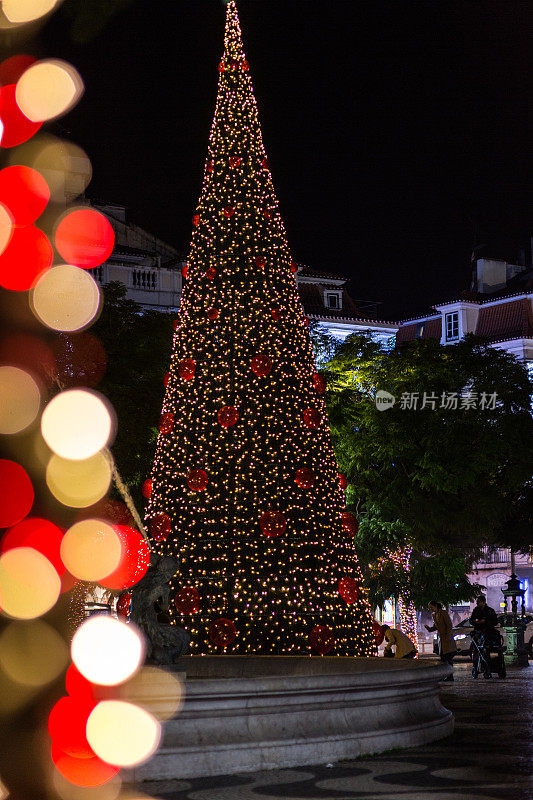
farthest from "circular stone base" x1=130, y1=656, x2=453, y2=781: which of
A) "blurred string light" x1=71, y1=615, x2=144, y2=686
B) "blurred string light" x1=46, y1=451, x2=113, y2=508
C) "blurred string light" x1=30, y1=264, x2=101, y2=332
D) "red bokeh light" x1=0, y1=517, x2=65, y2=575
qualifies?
"blurred string light" x1=30, y1=264, x2=101, y2=332

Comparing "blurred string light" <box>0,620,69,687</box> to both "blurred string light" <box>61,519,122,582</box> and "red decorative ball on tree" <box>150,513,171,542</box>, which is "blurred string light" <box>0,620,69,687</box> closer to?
"blurred string light" <box>61,519,122,582</box>

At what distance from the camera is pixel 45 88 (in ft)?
58.7

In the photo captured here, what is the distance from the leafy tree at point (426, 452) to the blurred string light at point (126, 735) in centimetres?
1828

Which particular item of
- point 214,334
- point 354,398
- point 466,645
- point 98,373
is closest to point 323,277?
point 466,645

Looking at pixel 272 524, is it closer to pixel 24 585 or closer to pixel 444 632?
pixel 24 585

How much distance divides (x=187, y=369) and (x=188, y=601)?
3.30 m

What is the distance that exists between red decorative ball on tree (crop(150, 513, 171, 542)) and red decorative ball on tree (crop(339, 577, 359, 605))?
2541mm

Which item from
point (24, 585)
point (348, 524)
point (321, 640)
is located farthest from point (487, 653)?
point (24, 585)

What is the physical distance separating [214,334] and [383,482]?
1242cm

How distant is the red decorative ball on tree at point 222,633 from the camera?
1549cm

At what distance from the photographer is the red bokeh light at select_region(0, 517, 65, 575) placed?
9.59m

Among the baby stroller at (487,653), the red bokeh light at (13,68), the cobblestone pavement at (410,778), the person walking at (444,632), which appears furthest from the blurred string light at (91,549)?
the baby stroller at (487,653)

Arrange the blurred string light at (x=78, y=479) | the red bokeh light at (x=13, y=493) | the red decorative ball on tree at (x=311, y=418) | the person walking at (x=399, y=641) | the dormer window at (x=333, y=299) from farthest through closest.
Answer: the dormer window at (x=333, y=299) < the person walking at (x=399, y=641) < the red decorative ball on tree at (x=311, y=418) < the blurred string light at (x=78, y=479) < the red bokeh light at (x=13, y=493)

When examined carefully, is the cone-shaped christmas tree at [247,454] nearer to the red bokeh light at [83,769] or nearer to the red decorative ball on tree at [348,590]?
the red decorative ball on tree at [348,590]
